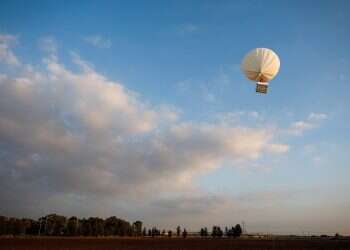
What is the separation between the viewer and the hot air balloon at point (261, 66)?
70.7 ft

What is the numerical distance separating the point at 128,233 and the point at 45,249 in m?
116

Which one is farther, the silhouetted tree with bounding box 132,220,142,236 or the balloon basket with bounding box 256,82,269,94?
the silhouetted tree with bounding box 132,220,142,236

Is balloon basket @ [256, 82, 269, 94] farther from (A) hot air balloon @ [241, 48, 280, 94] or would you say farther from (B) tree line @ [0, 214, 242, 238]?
(B) tree line @ [0, 214, 242, 238]

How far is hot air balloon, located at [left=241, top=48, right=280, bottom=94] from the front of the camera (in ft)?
70.7

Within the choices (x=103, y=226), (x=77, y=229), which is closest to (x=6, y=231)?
(x=77, y=229)

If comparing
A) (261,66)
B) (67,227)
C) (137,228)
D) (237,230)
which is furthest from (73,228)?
(261,66)

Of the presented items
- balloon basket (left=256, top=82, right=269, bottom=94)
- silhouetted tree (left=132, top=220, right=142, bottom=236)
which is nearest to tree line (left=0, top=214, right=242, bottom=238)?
silhouetted tree (left=132, top=220, right=142, bottom=236)

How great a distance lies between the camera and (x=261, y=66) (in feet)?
70.5

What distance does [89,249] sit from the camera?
48.0 metres

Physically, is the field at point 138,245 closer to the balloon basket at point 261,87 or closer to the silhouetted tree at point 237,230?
the balloon basket at point 261,87

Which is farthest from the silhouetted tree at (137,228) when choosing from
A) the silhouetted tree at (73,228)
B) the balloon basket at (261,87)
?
the balloon basket at (261,87)

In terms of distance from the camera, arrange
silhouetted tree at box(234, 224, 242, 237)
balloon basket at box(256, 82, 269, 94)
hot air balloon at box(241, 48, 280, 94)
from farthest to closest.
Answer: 1. silhouetted tree at box(234, 224, 242, 237)
2. balloon basket at box(256, 82, 269, 94)
3. hot air balloon at box(241, 48, 280, 94)

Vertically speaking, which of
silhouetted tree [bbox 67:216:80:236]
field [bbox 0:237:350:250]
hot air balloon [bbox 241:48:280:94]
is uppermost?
hot air balloon [bbox 241:48:280:94]

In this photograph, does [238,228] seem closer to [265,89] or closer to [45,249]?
[45,249]
